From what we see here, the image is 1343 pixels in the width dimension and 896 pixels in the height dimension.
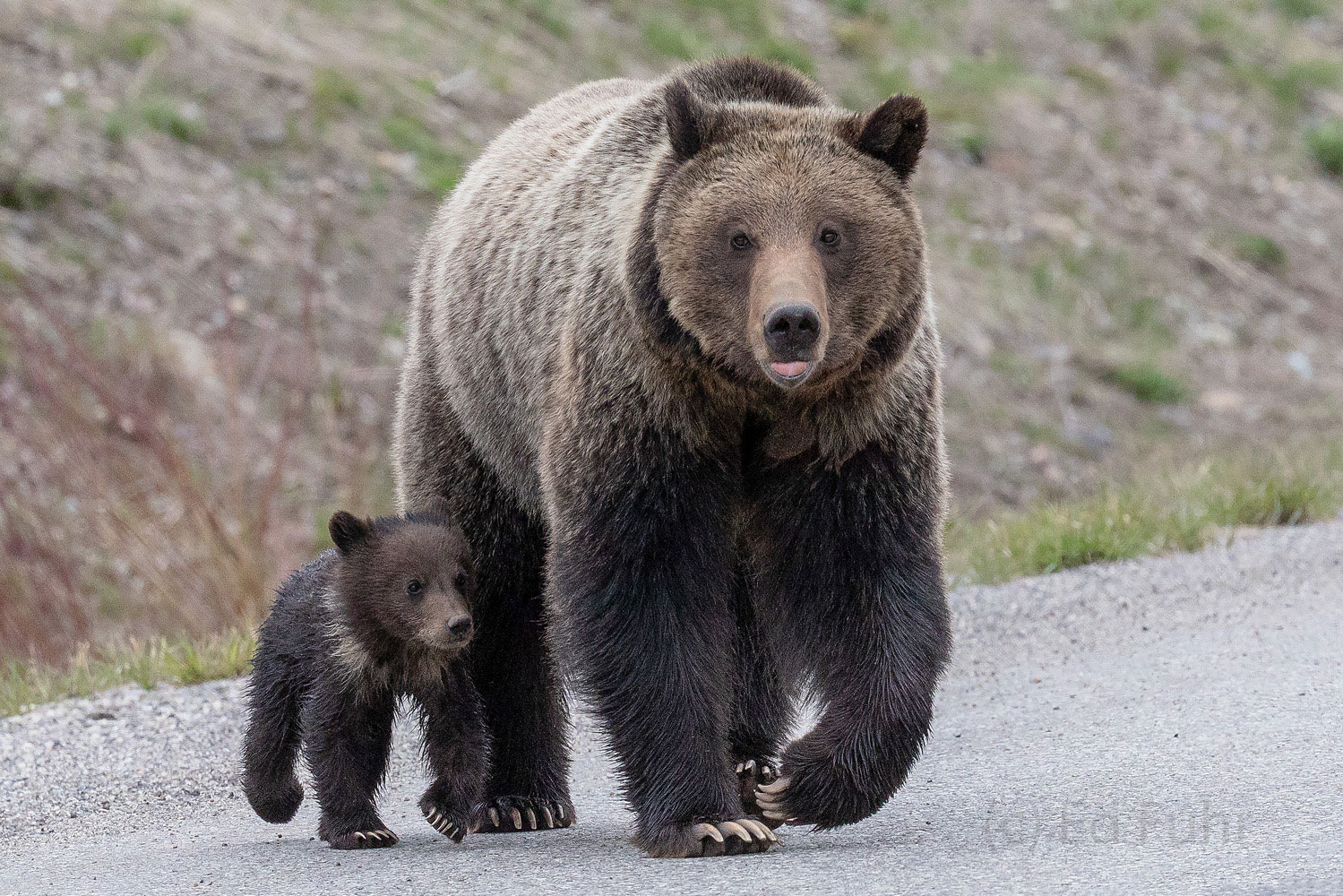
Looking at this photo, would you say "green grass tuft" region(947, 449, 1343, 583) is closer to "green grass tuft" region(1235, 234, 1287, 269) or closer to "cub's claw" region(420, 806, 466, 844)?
"cub's claw" region(420, 806, 466, 844)

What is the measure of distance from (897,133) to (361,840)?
2.53 m

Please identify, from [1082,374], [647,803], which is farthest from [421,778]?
[1082,374]

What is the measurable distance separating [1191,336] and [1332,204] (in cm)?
324

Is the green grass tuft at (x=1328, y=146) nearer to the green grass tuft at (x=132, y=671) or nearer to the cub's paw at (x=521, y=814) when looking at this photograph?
the green grass tuft at (x=132, y=671)

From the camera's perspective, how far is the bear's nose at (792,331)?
4172mm

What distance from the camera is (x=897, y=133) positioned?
4621 mm

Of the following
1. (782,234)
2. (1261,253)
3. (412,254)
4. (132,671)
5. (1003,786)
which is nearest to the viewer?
(782,234)

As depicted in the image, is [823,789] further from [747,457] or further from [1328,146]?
[1328,146]

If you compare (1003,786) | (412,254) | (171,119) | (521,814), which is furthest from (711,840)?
(171,119)

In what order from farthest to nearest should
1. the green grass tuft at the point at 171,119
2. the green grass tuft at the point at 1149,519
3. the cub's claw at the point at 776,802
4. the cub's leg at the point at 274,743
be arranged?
the green grass tuft at the point at 171,119
the green grass tuft at the point at 1149,519
the cub's leg at the point at 274,743
the cub's claw at the point at 776,802

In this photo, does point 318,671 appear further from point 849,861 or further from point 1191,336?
point 1191,336

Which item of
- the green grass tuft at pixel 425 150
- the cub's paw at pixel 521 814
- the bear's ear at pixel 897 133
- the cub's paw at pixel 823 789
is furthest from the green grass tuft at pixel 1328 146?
the cub's paw at pixel 823 789

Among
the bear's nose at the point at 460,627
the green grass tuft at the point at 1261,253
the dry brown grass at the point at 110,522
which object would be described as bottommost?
the dry brown grass at the point at 110,522

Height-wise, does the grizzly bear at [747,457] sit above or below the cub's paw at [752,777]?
above
